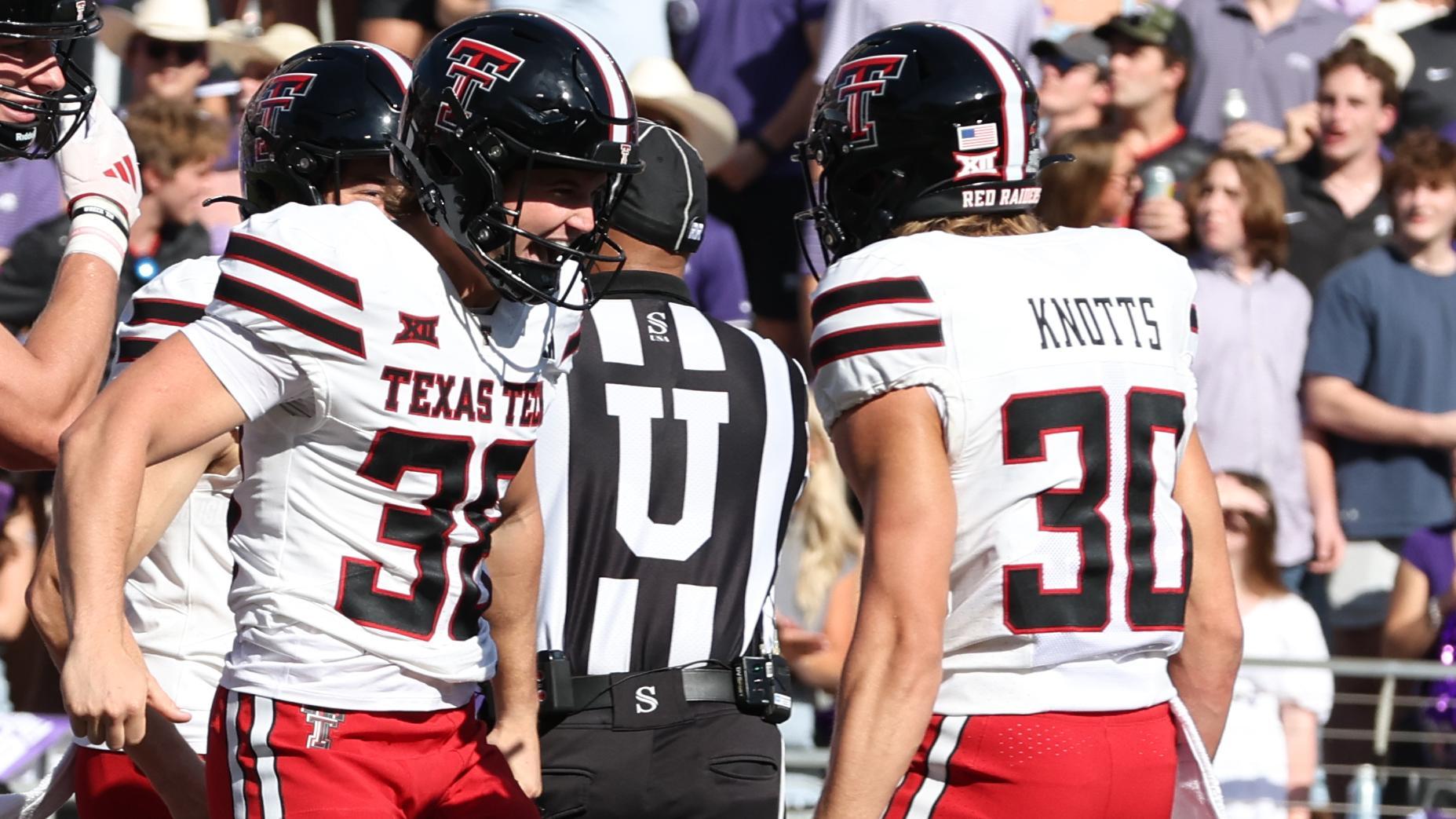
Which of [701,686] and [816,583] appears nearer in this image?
[701,686]

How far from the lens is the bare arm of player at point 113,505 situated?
2916mm

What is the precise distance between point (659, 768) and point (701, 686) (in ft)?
0.62

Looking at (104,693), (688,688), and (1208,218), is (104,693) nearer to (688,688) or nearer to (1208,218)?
(688,688)

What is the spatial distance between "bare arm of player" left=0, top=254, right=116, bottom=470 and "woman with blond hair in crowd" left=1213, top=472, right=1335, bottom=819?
3.60 metres

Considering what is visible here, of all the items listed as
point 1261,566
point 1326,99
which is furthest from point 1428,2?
point 1261,566

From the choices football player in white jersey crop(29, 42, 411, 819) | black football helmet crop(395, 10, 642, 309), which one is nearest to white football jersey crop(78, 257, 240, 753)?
football player in white jersey crop(29, 42, 411, 819)

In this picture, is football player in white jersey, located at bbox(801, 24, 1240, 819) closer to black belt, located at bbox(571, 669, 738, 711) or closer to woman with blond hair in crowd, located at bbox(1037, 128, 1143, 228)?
black belt, located at bbox(571, 669, 738, 711)

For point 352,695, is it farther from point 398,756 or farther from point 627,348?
point 627,348

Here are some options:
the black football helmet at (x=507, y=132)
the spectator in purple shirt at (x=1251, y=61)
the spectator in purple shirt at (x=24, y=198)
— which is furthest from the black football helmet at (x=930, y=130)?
the spectator in purple shirt at (x=1251, y=61)

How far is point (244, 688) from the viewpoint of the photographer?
131 inches

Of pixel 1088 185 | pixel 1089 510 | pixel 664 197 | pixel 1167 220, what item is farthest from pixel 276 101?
pixel 1167 220

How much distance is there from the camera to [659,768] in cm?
408

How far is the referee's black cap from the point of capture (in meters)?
4.34

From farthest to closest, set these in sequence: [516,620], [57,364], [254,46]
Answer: [254,46] < [57,364] < [516,620]
